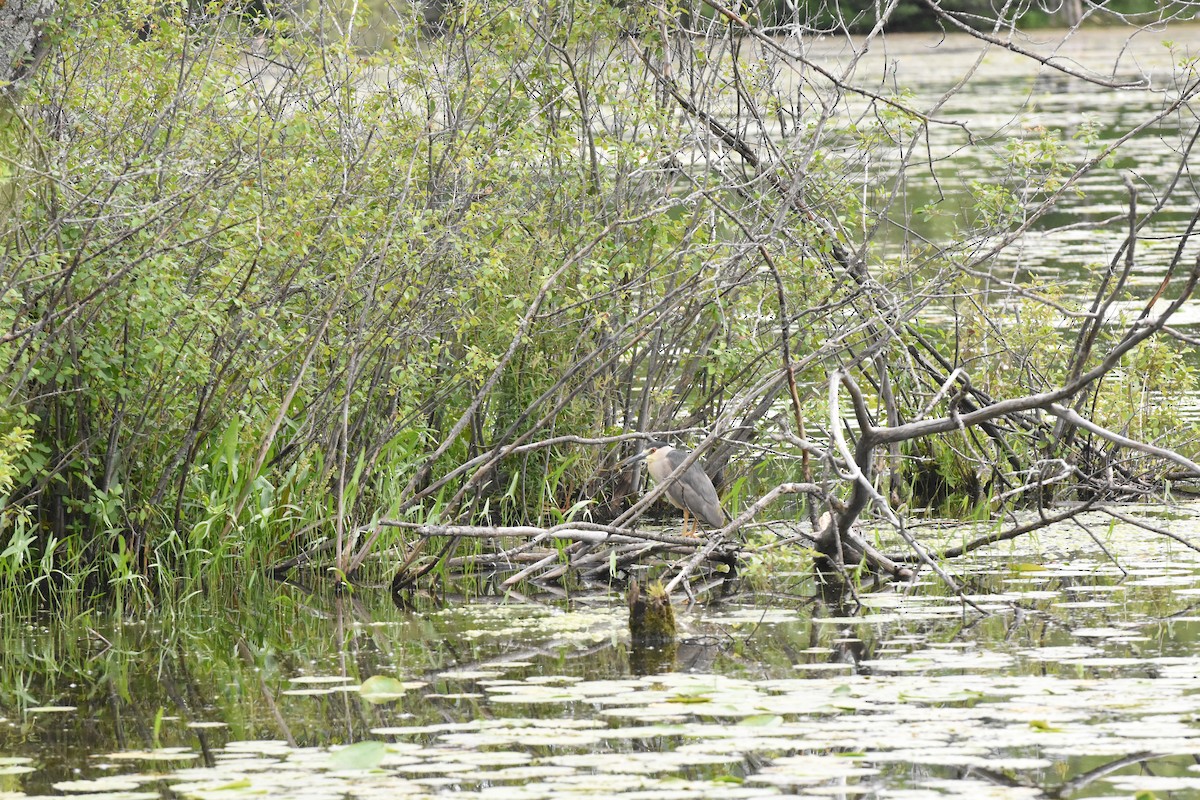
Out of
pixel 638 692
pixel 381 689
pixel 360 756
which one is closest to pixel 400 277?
pixel 381 689

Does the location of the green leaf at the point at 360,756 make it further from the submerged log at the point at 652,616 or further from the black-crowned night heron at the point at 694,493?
the black-crowned night heron at the point at 694,493

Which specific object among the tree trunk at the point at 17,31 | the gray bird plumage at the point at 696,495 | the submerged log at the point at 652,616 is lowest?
the submerged log at the point at 652,616

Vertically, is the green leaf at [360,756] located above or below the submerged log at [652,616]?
below

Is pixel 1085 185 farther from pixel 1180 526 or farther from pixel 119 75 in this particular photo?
pixel 119 75

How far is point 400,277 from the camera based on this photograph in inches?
246

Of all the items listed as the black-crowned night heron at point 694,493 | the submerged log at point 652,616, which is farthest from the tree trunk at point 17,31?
the black-crowned night heron at point 694,493

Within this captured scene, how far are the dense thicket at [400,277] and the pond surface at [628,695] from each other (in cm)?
60

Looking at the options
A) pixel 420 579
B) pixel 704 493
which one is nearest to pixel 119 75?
pixel 420 579

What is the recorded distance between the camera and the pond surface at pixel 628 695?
3.67 metres

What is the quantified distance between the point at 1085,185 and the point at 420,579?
622 inches

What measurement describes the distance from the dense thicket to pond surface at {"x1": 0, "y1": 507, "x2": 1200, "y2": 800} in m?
0.60

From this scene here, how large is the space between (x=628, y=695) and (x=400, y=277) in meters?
2.35

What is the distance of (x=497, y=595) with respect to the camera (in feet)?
20.1

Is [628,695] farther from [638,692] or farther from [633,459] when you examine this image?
[633,459]
